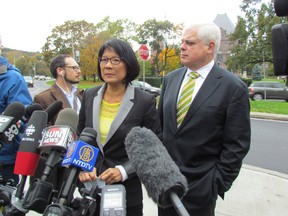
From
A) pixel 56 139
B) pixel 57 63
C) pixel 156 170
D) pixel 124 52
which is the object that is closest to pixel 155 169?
pixel 156 170

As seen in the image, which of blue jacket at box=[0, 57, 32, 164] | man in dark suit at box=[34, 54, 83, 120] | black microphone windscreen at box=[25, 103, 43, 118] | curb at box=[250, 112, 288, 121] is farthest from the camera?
curb at box=[250, 112, 288, 121]

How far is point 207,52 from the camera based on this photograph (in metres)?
2.45

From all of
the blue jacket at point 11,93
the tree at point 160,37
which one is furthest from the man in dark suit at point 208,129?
the tree at point 160,37

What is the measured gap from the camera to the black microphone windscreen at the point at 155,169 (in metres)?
1.39

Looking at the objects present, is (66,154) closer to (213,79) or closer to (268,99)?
(213,79)

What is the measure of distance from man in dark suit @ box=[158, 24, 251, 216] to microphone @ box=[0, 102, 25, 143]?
109 centimetres

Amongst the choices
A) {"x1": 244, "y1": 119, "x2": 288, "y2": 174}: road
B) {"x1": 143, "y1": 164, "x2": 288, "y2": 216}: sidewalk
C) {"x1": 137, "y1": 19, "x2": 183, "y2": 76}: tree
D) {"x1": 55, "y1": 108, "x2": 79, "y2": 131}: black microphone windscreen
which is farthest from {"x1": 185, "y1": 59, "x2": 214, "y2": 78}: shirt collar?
{"x1": 137, "y1": 19, "x2": 183, "y2": 76}: tree

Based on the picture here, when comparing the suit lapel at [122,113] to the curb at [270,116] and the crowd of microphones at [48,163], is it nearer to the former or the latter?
the crowd of microphones at [48,163]

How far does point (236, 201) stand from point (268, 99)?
19500mm

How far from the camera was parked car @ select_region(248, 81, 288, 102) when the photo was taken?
21.9 m

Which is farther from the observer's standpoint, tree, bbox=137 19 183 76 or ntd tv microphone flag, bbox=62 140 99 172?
tree, bbox=137 19 183 76

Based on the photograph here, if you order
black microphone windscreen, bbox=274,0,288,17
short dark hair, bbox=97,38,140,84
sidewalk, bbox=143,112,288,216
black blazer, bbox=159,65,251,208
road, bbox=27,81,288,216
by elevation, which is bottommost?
road, bbox=27,81,288,216

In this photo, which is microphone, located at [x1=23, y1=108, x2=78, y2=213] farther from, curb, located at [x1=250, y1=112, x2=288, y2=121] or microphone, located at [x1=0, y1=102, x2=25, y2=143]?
curb, located at [x1=250, y1=112, x2=288, y2=121]

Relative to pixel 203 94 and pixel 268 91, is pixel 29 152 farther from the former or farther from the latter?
pixel 268 91
